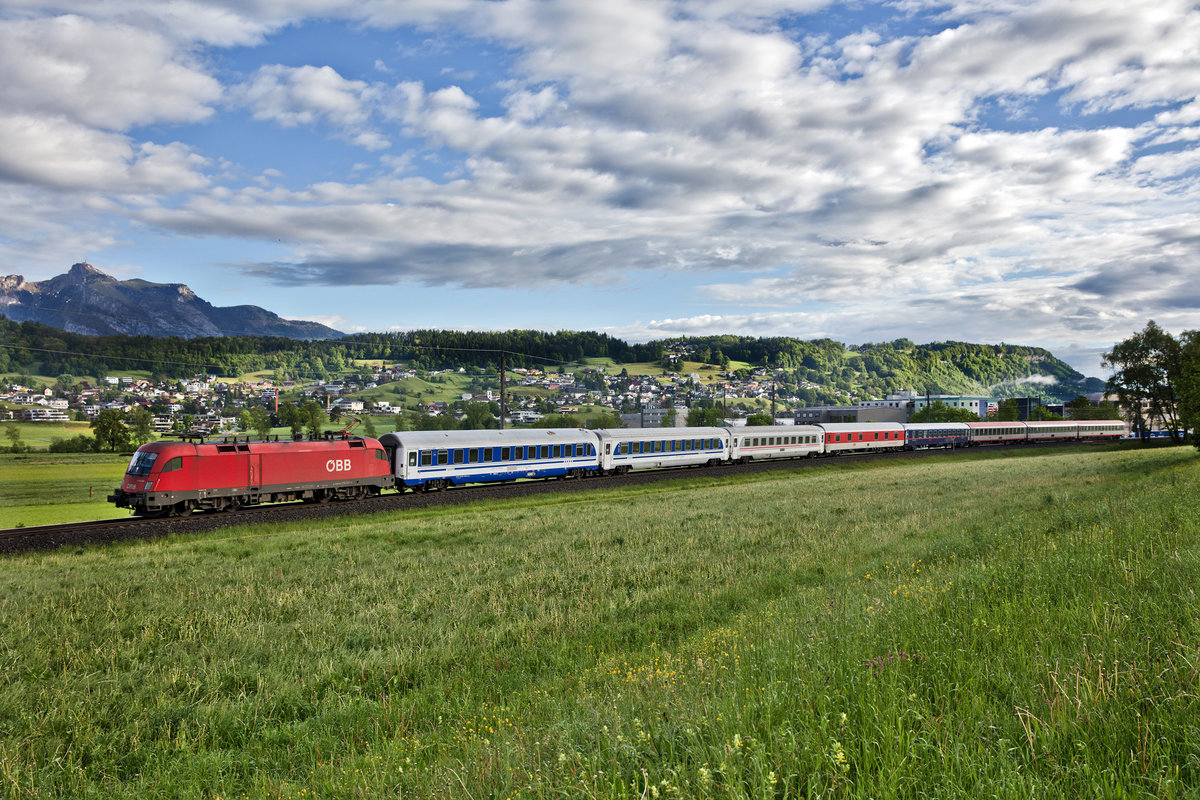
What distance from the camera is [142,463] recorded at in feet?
90.6

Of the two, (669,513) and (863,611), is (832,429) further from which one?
(863,611)

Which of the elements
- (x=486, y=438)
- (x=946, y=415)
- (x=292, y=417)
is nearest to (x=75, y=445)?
(x=292, y=417)

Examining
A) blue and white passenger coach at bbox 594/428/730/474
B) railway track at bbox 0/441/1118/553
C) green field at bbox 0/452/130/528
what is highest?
blue and white passenger coach at bbox 594/428/730/474

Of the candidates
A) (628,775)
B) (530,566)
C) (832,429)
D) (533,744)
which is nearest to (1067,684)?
(628,775)

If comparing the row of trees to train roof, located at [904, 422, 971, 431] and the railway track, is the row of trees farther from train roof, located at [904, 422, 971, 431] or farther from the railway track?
the railway track

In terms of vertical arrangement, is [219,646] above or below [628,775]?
below

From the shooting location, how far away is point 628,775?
4.19 metres

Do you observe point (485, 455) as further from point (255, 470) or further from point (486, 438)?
point (255, 470)

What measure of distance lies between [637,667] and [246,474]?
93.1ft

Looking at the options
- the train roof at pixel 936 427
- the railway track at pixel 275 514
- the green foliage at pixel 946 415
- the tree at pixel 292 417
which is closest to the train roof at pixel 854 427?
the train roof at pixel 936 427

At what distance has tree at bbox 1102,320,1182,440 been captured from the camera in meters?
75.6

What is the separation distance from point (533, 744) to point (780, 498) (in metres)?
26.3

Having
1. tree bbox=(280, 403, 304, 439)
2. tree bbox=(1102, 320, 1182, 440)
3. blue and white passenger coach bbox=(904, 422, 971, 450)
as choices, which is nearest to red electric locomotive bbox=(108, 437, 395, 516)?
tree bbox=(280, 403, 304, 439)

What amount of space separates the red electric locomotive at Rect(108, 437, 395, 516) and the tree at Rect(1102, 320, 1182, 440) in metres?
92.8
